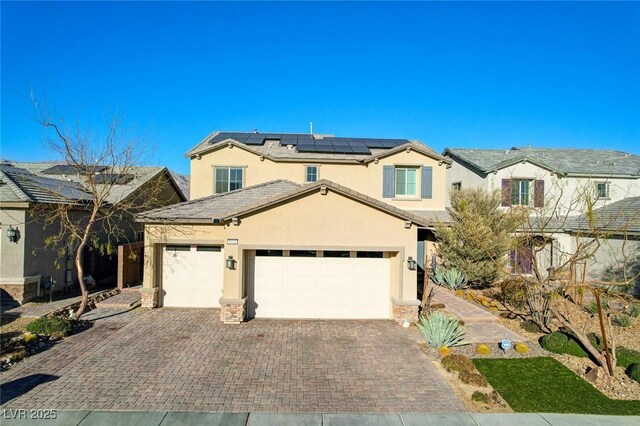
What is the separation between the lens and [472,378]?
7.80 metres

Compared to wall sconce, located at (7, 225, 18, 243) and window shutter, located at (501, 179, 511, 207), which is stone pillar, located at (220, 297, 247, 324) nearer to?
wall sconce, located at (7, 225, 18, 243)

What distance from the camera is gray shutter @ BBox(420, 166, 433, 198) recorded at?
2022cm

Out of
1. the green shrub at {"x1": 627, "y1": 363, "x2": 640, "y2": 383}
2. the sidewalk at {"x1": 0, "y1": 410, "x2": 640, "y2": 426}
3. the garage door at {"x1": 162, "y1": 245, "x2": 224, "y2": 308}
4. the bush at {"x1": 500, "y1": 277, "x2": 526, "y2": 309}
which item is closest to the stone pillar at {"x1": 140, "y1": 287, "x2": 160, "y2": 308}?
the garage door at {"x1": 162, "y1": 245, "x2": 224, "y2": 308}

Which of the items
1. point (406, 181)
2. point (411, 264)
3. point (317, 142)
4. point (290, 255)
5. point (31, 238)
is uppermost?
point (317, 142)

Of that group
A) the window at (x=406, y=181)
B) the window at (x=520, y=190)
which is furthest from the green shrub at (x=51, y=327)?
the window at (x=520, y=190)

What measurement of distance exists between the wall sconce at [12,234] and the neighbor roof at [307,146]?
29.2ft

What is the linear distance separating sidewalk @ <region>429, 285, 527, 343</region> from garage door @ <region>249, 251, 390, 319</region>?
2785mm

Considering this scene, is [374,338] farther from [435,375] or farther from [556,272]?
[556,272]

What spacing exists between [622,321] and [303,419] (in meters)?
11.4

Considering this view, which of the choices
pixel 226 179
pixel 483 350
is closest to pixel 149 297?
pixel 226 179

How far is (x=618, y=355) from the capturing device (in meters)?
9.31

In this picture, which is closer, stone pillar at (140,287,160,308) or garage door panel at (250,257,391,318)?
garage door panel at (250,257,391,318)

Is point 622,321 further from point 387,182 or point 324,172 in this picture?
point 324,172

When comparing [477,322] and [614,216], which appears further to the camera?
[614,216]
